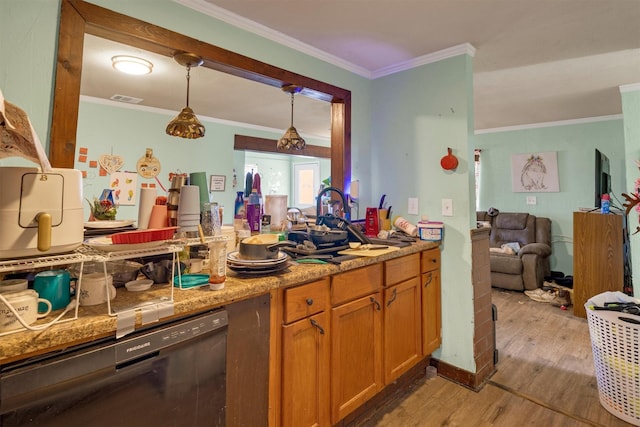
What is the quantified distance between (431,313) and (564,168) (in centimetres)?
384

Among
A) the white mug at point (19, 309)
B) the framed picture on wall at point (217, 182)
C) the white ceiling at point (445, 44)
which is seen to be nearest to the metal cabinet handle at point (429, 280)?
the white ceiling at point (445, 44)

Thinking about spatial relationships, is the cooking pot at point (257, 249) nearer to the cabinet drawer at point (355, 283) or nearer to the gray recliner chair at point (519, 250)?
the cabinet drawer at point (355, 283)

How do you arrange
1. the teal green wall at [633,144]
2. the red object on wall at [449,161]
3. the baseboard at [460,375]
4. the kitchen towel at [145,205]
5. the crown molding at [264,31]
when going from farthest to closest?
the teal green wall at [633,144] < the red object on wall at [449,161] < the baseboard at [460,375] < the crown molding at [264,31] < the kitchen towel at [145,205]

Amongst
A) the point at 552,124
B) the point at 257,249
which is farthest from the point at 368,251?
the point at 552,124

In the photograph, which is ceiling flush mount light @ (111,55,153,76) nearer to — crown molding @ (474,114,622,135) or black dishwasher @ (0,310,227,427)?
black dishwasher @ (0,310,227,427)

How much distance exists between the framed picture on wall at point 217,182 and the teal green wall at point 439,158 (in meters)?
2.78

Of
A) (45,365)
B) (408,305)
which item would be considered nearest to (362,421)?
(408,305)

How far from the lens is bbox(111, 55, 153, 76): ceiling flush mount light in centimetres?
245

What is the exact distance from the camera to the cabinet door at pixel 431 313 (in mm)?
2139

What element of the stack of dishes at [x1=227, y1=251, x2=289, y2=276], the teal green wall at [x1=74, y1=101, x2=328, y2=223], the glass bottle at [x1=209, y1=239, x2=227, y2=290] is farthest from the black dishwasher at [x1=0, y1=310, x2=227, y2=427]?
the teal green wall at [x1=74, y1=101, x2=328, y2=223]

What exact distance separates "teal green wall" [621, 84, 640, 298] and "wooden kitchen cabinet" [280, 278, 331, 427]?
3.25 metres

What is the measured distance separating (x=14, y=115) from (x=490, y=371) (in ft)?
9.18

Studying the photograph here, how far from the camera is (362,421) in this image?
1.78m

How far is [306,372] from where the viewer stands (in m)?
1.41
